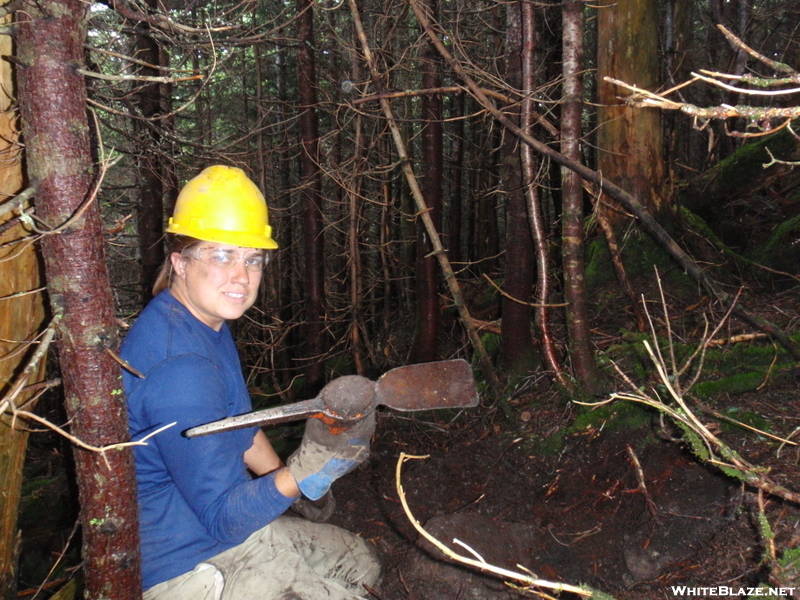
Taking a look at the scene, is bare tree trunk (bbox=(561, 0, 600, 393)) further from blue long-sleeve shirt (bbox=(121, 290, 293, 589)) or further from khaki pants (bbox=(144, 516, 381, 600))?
blue long-sleeve shirt (bbox=(121, 290, 293, 589))

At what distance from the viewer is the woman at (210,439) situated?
2125 millimetres

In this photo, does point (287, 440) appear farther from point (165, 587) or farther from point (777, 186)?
point (777, 186)

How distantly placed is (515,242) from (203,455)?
3475 millimetres

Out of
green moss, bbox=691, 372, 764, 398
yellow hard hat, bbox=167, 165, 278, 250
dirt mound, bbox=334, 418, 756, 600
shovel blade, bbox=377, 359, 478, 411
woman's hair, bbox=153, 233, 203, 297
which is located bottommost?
dirt mound, bbox=334, 418, 756, 600

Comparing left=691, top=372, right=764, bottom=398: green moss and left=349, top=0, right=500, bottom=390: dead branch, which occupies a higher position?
left=349, top=0, right=500, bottom=390: dead branch

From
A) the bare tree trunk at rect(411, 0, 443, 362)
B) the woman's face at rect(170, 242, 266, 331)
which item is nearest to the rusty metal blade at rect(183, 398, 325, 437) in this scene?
the woman's face at rect(170, 242, 266, 331)

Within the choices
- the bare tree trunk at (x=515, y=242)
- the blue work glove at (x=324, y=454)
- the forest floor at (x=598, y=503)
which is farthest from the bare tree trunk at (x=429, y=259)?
the blue work glove at (x=324, y=454)

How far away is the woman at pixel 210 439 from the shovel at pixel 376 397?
4.5 inches

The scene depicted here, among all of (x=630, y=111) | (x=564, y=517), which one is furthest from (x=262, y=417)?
(x=630, y=111)

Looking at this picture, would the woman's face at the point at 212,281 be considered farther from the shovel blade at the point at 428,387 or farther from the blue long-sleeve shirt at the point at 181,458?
the shovel blade at the point at 428,387

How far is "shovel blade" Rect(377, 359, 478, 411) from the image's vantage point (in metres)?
2.44

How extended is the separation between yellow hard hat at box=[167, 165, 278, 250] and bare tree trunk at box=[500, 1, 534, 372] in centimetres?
257

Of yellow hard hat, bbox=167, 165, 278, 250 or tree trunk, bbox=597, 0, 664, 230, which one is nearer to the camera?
yellow hard hat, bbox=167, 165, 278, 250

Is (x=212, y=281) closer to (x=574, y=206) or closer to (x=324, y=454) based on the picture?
(x=324, y=454)
